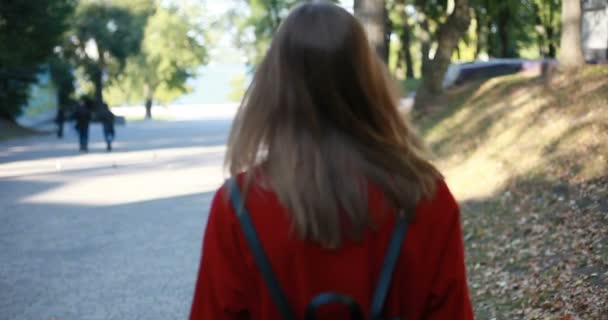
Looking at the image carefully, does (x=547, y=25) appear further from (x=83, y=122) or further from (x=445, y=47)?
(x=83, y=122)

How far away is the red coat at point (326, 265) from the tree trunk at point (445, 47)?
23.9 m

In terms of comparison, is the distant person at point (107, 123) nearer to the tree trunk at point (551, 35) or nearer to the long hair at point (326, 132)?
the tree trunk at point (551, 35)

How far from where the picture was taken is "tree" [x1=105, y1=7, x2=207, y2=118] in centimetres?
9594

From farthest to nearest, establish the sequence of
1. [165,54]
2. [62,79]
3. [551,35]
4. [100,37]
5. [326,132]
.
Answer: [165,54] → [100,37] → [62,79] → [551,35] → [326,132]

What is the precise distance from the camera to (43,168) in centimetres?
2317

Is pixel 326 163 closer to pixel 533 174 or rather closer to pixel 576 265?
pixel 576 265

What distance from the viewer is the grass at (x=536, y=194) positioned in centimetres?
746

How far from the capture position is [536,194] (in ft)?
38.5

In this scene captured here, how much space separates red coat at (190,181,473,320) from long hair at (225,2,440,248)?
0.12ft

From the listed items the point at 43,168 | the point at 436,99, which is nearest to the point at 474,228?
the point at 43,168

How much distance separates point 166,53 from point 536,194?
88740 millimetres

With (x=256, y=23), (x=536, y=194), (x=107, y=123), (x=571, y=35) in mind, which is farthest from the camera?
(x=256, y=23)

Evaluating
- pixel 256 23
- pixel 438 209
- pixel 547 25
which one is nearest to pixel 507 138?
pixel 438 209

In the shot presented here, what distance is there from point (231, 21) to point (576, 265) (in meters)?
74.4
